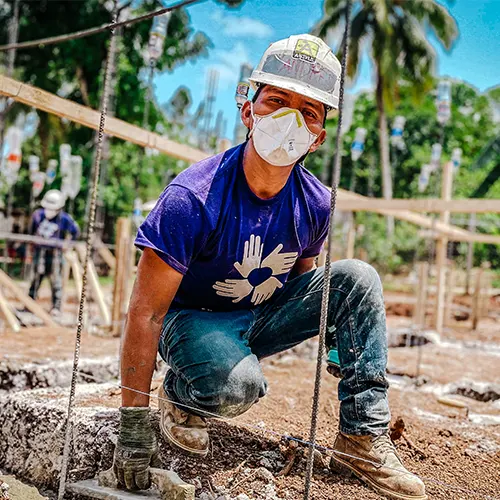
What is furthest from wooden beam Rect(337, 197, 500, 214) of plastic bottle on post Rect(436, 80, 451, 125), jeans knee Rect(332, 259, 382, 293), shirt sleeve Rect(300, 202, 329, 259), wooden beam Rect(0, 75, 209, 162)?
jeans knee Rect(332, 259, 382, 293)

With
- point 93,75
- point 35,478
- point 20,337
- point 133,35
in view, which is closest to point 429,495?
point 35,478

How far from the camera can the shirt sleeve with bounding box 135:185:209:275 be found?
168cm

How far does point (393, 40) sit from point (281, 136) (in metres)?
20.4

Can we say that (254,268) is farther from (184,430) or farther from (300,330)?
(184,430)

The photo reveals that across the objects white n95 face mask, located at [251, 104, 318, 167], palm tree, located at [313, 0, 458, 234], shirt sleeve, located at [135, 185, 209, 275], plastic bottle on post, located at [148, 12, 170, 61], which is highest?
palm tree, located at [313, 0, 458, 234]

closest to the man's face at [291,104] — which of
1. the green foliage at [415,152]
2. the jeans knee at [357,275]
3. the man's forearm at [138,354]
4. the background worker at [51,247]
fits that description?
the jeans knee at [357,275]

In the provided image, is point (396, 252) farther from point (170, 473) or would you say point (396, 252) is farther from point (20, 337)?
point (170, 473)

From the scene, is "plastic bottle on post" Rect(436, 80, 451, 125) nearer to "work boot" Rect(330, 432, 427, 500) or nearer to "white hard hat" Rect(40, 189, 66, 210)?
"work boot" Rect(330, 432, 427, 500)

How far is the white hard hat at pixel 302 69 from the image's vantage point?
184 cm

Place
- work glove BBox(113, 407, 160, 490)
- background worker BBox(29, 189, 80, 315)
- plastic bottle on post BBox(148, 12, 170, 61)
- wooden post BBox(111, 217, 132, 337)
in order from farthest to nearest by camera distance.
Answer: background worker BBox(29, 189, 80, 315)
wooden post BBox(111, 217, 132, 337)
plastic bottle on post BBox(148, 12, 170, 61)
work glove BBox(113, 407, 160, 490)

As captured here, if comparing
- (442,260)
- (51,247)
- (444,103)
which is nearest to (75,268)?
(51,247)

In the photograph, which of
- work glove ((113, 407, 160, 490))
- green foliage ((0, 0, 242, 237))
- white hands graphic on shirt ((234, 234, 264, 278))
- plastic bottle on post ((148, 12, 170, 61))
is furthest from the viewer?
green foliage ((0, 0, 242, 237))

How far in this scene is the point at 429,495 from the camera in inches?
70.4

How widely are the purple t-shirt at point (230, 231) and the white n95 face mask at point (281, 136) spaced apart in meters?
0.13
